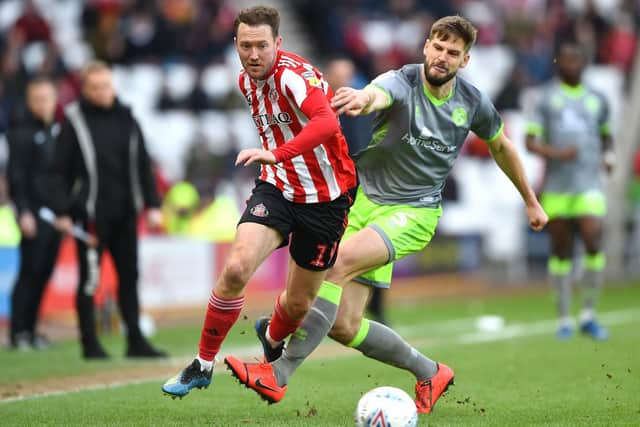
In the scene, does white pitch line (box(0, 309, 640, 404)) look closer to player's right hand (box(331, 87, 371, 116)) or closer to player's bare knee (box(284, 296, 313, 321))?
player's bare knee (box(284, 296, 313, 321))

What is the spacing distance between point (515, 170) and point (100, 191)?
4148 mm

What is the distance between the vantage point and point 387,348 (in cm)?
671

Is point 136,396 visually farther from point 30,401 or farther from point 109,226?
point 109,226

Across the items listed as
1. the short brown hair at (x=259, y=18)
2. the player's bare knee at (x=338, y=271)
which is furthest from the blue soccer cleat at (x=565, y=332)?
the short brown hair at (x=259, y=18)

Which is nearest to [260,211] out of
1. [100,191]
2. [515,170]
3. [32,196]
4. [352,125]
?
[515,170]

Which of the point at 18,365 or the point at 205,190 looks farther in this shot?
the point at 205,190

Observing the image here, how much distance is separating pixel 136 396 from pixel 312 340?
148 cm

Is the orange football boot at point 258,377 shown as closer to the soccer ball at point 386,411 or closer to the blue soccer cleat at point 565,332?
the soccer ball at point 386,411

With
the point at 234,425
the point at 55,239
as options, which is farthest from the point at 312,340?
the point at 55,239

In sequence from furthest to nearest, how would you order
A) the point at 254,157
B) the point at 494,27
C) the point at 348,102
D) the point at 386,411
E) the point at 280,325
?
the point at 494,27 → the point at 280,325 → the point at 348,102 → the point at 386,411 → the point at 254,157

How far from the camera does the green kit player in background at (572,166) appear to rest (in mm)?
11484

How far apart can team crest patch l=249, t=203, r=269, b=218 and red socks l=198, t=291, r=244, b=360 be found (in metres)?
0.47

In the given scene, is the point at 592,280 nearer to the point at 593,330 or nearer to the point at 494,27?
the point at 593,330

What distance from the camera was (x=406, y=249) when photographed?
22.4ft
